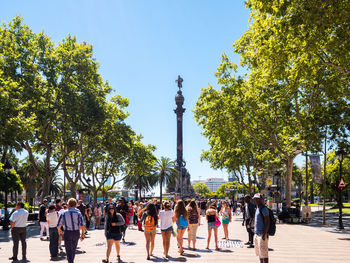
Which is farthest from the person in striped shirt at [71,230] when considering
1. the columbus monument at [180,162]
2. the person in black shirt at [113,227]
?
the columbus monument at [180,162]

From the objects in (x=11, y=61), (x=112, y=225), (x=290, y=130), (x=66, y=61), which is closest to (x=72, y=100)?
(x=66, y=61)

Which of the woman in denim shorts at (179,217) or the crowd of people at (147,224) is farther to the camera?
the woman in denim shorts at (179,217)

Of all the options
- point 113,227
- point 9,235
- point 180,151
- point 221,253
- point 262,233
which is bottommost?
point 9,235

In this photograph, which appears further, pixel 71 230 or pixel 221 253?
pixel 221 253

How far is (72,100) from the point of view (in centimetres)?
2961

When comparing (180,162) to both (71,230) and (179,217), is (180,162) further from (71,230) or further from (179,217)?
(71,230)

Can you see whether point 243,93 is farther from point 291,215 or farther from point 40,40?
point 40,40

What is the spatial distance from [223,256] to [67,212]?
4763 millimetres

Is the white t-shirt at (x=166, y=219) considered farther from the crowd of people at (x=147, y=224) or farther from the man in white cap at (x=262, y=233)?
the man in white cap at (x=262, y=233)

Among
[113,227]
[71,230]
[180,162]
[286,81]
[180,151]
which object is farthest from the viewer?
[180,162]

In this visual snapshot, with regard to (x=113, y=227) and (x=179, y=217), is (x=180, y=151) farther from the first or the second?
(x=113, y=227)

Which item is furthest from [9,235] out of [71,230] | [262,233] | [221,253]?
[262,233]

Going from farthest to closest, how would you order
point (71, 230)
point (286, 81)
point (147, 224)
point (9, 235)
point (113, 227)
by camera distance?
point (286, 81) → point (9, 235) → point (147, 224) → point (113, 227) → point (71, 230)

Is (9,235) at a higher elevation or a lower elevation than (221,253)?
lower
